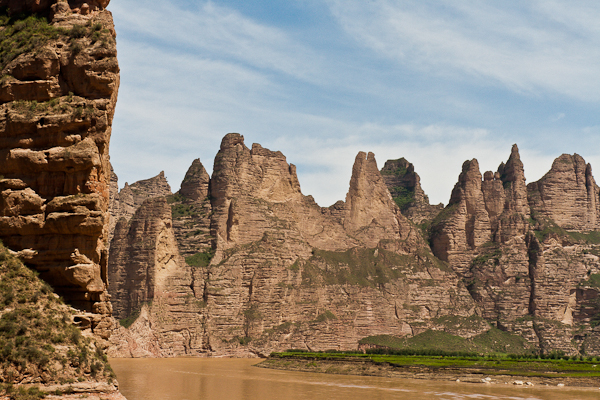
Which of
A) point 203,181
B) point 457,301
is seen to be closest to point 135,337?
point 203,181

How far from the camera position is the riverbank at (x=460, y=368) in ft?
276

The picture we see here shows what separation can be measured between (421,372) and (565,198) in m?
110

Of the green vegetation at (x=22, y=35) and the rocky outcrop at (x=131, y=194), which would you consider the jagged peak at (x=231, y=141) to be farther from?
the green vegetation at (x=22, y=35)

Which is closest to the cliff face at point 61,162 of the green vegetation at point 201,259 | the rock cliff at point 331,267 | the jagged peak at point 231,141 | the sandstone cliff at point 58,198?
the sandstone cliff at point 58,198

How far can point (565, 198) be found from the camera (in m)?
184

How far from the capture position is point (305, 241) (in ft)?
523

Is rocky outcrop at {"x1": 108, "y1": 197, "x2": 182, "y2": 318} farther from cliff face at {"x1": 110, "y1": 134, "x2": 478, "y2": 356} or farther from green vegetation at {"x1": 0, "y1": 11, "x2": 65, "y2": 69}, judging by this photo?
green vegetation at {"x1": 0, "y1": 11, "x2": 65, "y2": 69}

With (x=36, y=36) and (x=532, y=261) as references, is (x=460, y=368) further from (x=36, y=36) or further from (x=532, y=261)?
(x=532, y=261)

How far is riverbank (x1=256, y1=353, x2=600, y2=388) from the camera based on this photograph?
84.1 meters

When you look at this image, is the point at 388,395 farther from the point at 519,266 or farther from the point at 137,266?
the point at 519,266

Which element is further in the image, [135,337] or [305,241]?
[305,241]

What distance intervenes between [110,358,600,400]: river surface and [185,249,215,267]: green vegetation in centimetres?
4144

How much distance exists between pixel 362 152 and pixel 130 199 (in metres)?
61.2

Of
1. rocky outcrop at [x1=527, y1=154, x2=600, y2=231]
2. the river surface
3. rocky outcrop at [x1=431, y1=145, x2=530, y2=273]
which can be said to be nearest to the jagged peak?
rocky outcrop at [x1=431, y1=145, x2=530, y2=273]
